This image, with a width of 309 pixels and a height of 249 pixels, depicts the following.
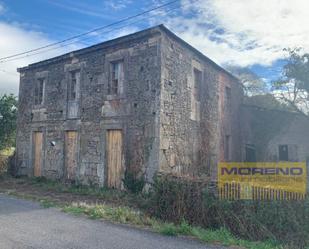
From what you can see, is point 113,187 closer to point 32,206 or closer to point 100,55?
point 32,206

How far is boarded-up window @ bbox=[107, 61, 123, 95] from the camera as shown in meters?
11.6

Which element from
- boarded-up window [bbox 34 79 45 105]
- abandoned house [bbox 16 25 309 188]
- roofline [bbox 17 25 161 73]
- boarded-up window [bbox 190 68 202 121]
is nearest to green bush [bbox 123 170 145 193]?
abandoned house [bbox 16 25 309 188]

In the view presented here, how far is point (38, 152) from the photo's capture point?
14.4 m

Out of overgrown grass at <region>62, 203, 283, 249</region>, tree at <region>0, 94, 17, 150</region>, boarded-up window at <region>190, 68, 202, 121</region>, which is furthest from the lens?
tree at <region>0, 94, 17, 150</region>

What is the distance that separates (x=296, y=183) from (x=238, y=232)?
6.83ft

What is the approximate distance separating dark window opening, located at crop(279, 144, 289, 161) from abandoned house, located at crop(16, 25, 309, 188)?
308 centimetres

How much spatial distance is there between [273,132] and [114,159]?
33.4 feet

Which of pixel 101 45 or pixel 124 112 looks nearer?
pixel 124 112

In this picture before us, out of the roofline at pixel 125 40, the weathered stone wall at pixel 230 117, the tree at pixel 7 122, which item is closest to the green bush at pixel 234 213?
the roofline at pixel 125 40

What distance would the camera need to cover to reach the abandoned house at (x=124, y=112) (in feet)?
34.6

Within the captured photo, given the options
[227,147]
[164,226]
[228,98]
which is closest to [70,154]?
[164,226]

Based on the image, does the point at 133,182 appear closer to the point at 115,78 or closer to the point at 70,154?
the point at 70,154

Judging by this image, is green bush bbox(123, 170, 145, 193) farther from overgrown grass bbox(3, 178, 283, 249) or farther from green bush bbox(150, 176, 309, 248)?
green bush bbox(150, 176, 309, 248)

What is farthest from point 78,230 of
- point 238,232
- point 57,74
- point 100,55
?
point 57,74
